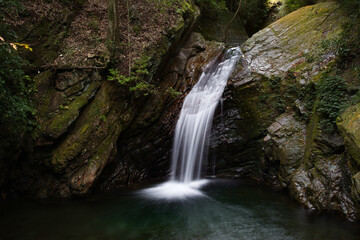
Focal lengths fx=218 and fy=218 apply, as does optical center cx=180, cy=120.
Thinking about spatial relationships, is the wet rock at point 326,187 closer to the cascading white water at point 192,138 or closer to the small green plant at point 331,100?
the small green plant at point 331,100

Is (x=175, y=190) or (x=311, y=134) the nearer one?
(x=311, y=134)

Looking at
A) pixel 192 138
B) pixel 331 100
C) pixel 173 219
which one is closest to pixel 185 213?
pixel 173 219

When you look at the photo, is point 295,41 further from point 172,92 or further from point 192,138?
point 192,138

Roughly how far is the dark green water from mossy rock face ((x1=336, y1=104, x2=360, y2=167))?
1613 mm

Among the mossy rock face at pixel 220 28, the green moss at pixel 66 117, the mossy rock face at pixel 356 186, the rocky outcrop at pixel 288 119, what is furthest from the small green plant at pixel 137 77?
the mossy rock face at pixel 220 28

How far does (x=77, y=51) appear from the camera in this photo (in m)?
7.44

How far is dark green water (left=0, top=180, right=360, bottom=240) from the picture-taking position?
480cm

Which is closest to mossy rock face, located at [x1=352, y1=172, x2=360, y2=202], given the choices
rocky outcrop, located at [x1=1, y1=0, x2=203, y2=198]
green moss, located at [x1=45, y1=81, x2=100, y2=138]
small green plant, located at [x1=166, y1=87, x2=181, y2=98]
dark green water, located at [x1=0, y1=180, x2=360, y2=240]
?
dark green water, located at [x1=0, y1=180, x2=360, y2=240]

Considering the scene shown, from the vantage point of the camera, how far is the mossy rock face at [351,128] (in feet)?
14.9

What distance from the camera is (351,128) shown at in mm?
4785

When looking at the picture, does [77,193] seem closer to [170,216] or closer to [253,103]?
[170,216]

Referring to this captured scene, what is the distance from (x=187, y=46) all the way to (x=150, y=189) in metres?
6.93

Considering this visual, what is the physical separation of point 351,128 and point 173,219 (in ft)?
15.3

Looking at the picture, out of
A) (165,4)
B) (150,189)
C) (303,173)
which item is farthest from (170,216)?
(165,4)
